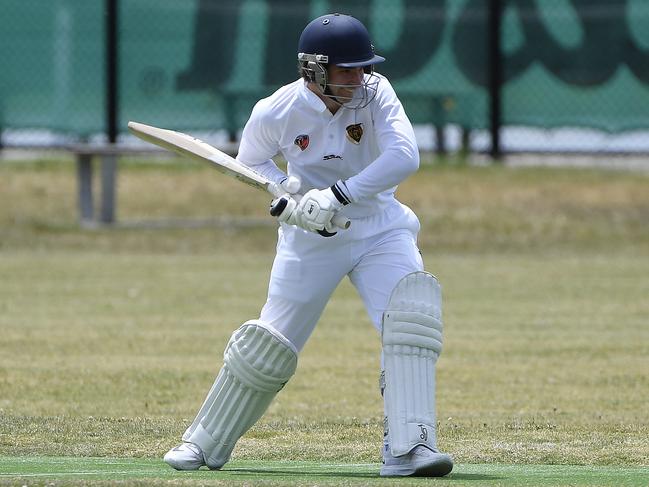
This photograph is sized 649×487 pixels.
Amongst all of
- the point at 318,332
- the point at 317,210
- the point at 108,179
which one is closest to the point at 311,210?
the point at 317,210

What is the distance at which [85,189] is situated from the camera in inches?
551

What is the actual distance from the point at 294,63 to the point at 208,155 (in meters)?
9.20

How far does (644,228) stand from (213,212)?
4103 mm

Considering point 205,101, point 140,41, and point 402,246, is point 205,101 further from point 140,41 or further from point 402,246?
point 402,246

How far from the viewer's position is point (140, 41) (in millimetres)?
14867

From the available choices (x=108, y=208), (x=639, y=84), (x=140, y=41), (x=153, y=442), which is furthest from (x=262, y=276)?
(x=153, y=442)

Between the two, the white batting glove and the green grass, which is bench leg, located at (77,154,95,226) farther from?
the white batting glove

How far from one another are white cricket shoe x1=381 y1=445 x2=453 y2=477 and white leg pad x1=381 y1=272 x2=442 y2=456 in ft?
0.12

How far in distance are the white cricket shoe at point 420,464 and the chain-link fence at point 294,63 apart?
9.56 meters

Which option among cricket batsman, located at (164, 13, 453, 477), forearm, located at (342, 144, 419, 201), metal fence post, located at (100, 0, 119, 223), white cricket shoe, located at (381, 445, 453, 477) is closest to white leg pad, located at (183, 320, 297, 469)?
cricket batsman, located at (164, 13, 453, 477)

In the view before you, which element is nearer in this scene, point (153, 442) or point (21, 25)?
point (153, 442)

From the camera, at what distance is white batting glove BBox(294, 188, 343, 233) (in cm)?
529

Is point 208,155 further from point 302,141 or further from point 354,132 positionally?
point 354,132

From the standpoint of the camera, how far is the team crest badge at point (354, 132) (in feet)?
18.3
